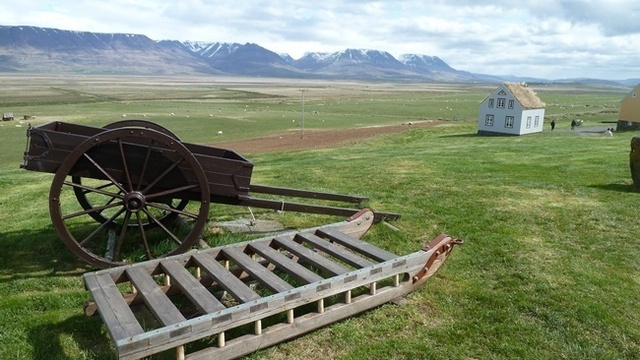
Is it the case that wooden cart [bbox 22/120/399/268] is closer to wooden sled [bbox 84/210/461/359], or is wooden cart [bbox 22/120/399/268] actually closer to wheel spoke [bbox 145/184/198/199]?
wheel spoke [bbox 145/184/198/199]

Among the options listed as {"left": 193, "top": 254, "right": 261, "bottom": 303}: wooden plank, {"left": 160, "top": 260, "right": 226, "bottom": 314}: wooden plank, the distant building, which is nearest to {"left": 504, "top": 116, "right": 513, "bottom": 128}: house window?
the distant building

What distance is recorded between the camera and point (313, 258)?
571cm

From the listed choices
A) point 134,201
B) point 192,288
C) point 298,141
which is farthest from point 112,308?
point 298,141

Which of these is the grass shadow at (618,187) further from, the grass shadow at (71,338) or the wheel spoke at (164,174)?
the grass shadow at (71,338)

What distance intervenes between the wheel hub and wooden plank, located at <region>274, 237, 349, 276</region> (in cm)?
180

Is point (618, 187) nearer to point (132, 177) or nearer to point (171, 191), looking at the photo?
point (171, 191)

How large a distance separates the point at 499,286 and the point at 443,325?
1.37 meters

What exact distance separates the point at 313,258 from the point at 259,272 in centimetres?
76

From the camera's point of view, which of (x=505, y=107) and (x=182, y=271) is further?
(x=505, y=107)

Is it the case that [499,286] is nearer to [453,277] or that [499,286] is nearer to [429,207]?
[453,277]

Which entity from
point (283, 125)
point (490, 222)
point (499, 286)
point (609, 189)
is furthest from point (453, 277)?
point (283, 125)

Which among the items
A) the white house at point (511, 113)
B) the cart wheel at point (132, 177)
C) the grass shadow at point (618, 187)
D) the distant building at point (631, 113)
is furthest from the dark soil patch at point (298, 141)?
the cart wheel at point (132, 177)

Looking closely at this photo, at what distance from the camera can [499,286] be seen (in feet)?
20.2

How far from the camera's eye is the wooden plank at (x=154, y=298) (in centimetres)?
423
